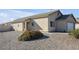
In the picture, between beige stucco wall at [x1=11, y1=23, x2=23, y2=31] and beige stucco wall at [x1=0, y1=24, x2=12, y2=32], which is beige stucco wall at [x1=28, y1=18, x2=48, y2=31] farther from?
beige stucco wall at [x1=0, y1=24, x2=12, y2=32]

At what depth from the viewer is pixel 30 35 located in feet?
26.7

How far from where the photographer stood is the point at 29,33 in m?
8.16

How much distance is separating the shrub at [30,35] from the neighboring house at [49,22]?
86mm

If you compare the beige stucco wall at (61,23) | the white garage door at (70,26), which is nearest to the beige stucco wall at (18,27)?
the beige stucco wall at (61,23)

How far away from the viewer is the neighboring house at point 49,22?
8094 millimetres

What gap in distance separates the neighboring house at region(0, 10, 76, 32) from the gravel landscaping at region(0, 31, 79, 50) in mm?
137

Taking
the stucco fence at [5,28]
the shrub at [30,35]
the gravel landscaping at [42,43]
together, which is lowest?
the gravel landscaping at [42,43]

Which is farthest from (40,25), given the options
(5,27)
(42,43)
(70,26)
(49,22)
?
(5,27)

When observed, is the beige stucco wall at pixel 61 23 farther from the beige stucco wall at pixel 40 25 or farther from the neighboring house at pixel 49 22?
the beige stucco wall at pixel 40 25

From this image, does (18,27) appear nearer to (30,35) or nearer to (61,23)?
(30,35)

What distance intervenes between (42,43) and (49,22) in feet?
1.55
